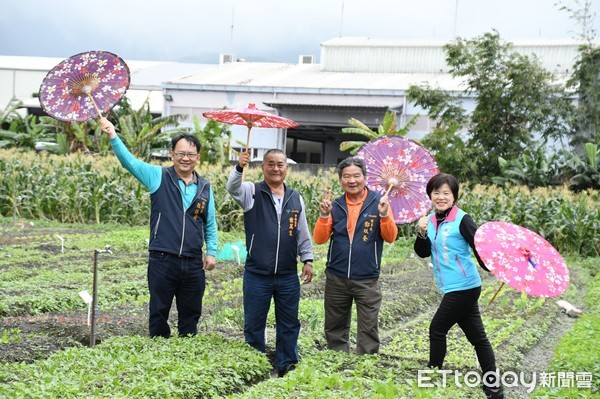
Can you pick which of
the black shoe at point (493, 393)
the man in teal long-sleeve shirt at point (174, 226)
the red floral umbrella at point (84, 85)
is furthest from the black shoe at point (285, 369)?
the red floral umbrella at point (84, 85)

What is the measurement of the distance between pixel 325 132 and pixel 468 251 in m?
33.6

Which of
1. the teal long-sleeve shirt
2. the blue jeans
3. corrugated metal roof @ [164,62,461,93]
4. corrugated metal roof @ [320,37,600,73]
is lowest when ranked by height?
the blue jeans

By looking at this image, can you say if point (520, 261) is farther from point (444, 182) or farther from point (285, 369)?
point (285, 369)

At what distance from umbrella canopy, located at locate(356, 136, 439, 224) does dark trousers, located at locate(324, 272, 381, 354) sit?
96 cm

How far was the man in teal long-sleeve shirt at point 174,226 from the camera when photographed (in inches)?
246

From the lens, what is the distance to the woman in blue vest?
5805 millimetres

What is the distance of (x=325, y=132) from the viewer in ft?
129

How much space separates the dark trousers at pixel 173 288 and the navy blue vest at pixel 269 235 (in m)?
0.47

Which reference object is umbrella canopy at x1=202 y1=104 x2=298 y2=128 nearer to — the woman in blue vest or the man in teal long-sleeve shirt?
the man in teal long-sleeve shirt

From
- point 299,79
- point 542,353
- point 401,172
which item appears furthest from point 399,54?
point 401,172

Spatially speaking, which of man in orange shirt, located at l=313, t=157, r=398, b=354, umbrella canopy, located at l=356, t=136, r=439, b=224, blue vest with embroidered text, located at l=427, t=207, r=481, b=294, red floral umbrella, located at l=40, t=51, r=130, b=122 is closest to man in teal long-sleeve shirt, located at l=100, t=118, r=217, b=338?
red floral umbrella, located at l=40, t=51, r=130, b=122

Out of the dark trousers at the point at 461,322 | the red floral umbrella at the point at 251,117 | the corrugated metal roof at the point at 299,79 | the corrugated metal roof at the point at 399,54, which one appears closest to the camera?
the dark trousers at the point at 461,322

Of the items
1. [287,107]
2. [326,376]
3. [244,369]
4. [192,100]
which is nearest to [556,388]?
[326,376]

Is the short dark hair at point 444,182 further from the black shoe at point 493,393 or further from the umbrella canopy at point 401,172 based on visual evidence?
the black shoe at point 493,393
